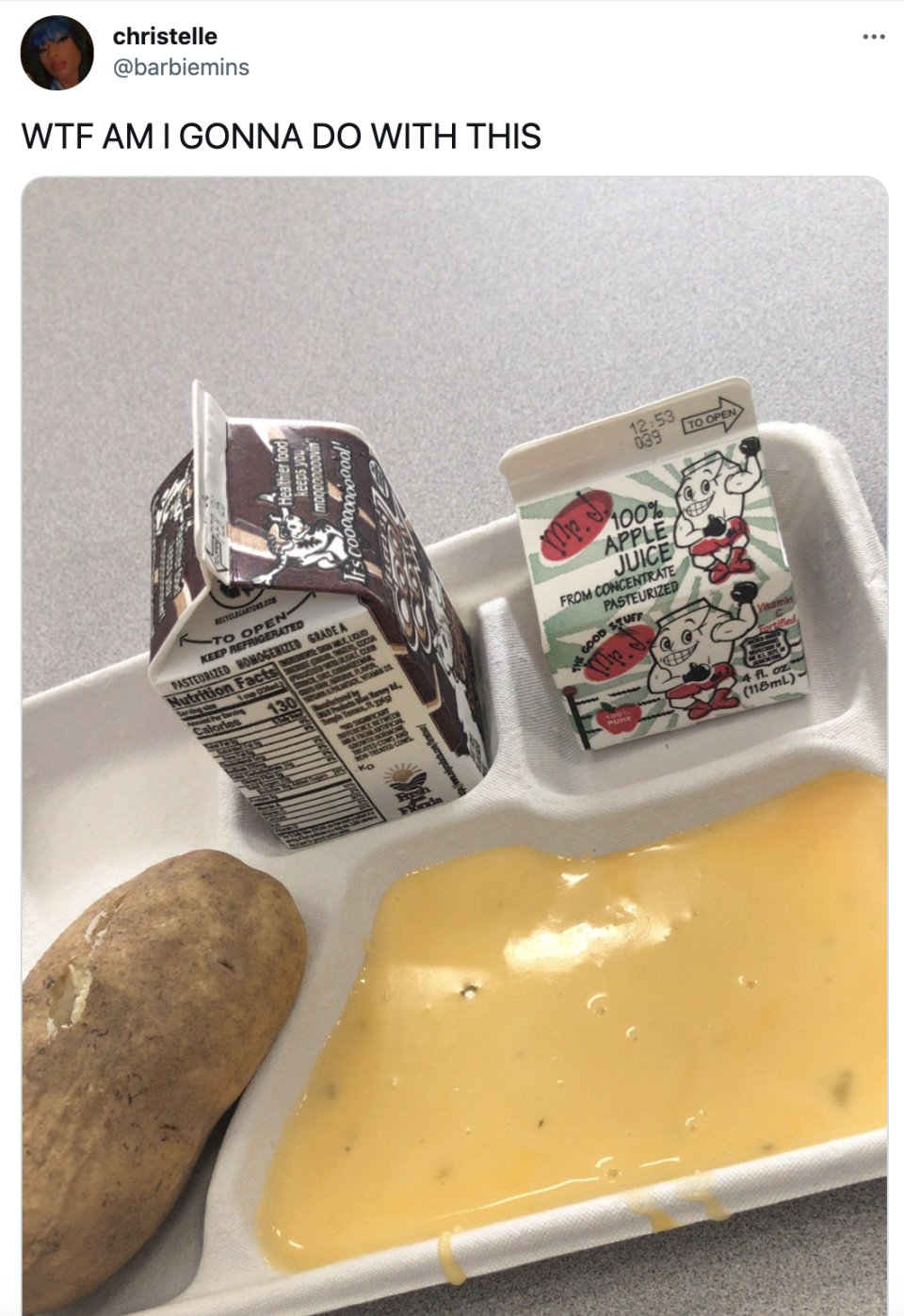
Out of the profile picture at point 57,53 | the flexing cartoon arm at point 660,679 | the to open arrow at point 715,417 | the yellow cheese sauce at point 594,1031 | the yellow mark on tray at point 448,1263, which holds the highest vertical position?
the profile picture at point 57,53

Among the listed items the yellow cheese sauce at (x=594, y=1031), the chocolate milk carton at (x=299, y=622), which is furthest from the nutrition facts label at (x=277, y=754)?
the yellow cheese sauce at (x=594, y=1031)

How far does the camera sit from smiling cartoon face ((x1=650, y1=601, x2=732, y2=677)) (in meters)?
0.91

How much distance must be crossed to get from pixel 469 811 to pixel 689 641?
0.82 ft

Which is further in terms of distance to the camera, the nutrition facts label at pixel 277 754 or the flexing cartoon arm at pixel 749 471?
the flexing cartoon arm at pixel 749 471

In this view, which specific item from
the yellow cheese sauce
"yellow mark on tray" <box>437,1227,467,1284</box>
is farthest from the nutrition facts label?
"yellow mark on tray" <box>437,1227,467,1284</box>

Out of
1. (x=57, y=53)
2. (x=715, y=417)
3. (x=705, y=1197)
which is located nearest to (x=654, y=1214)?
(x=705, y=1197)

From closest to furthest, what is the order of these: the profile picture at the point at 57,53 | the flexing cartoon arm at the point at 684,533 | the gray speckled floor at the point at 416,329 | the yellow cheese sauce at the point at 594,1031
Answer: the profile picture at the point at 57,53 < the yellow cheese sauce at the point at 594,1031 < the flexing cartoon arm at the point at 684,533 < the gray speckled floor at the point at 416,329

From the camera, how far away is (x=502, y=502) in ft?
4.12

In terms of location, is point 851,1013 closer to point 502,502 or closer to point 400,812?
point 400,812

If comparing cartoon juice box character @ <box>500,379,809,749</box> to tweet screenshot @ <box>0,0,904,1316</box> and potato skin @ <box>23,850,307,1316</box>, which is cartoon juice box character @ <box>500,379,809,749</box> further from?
potato skin @ <box>23,850,307,1316</box>

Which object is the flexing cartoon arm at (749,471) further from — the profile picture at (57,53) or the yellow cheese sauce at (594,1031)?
the profile picture at (57,53)

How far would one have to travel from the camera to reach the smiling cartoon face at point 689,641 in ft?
3.00

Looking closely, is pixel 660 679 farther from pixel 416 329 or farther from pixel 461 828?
pixel 416 329
